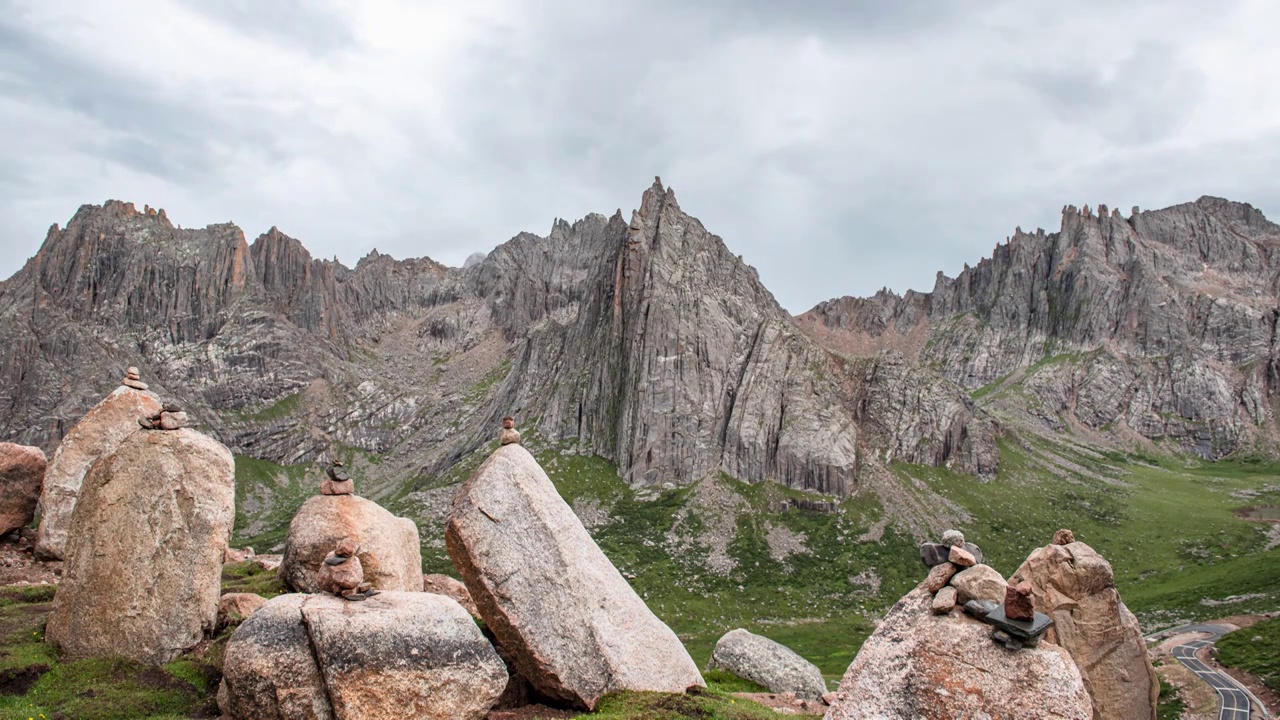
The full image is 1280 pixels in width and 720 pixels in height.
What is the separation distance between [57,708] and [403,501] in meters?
144

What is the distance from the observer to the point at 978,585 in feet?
40.2

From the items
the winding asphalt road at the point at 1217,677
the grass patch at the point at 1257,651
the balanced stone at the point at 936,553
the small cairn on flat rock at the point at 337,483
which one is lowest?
the winding asphalt road at the point at 1217,677

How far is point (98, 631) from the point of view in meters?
21.2

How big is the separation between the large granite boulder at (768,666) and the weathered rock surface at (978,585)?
75.9ft

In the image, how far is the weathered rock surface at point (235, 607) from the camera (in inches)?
952

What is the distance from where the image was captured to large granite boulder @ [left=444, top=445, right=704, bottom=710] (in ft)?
66.6

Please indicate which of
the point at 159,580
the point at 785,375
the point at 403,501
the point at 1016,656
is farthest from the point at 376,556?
the point at 785,375

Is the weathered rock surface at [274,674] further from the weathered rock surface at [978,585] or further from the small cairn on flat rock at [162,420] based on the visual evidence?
the weathered rock surface at [978,585]

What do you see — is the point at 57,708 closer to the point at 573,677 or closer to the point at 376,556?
the point at 376,556

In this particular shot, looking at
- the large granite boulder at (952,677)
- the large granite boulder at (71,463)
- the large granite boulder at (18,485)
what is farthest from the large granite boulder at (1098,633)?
the large granite boulder at (18,485)

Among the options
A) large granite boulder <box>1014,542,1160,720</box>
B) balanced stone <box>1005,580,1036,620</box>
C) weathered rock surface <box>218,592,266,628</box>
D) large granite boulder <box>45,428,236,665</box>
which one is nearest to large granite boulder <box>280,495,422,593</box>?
weathered rock surface <box>218,592,266,628</box>

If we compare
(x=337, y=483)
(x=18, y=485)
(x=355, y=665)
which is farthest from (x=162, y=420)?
(x=18, y=485)

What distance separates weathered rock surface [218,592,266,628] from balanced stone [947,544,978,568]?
2244cm

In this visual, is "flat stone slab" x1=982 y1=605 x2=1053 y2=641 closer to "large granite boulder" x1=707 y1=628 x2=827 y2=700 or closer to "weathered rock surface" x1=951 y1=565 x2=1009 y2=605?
"weathered rock surface" x1=951 y1=565 x2=1009 y2=605
